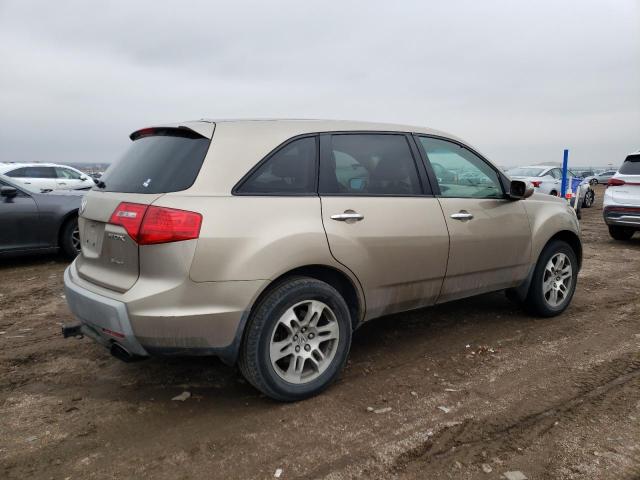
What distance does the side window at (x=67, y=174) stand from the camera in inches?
620

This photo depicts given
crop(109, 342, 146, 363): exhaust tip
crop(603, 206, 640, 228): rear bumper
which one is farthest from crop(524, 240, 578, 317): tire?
crop(603, 206, 640, 228): rear bumper

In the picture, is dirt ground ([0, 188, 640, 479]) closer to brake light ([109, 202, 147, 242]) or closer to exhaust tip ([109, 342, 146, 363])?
exhaust tip ([109, 342, 146, 363])

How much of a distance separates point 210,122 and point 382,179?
1.22 metres

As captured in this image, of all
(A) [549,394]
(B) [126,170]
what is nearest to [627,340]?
(A) [549,394]

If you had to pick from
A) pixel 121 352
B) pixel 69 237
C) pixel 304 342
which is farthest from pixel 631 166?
pixel 69 237

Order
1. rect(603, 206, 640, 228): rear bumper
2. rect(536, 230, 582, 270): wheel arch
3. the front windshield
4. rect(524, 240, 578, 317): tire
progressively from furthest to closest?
the front windshield, rect(603, 206, 640, 228): rear bumper, rect(536, 230, 582, 270): wheel arch, rect(524, 240, 578, 317): tire

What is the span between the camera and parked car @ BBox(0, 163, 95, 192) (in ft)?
47.4

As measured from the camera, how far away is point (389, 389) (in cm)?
331

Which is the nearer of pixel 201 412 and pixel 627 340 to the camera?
pixel 201 412

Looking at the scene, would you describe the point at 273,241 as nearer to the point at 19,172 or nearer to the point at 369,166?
the point at 369,166

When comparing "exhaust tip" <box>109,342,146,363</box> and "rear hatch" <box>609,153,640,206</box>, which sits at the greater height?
"rear hatch" <box>609,153,640,206</box>

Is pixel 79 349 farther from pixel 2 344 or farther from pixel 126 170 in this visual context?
pixel 126 170

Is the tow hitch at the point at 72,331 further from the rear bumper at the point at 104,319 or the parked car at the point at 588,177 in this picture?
the parked car at the point at 588,177

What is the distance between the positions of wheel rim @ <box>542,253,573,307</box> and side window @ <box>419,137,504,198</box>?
3.17ft
